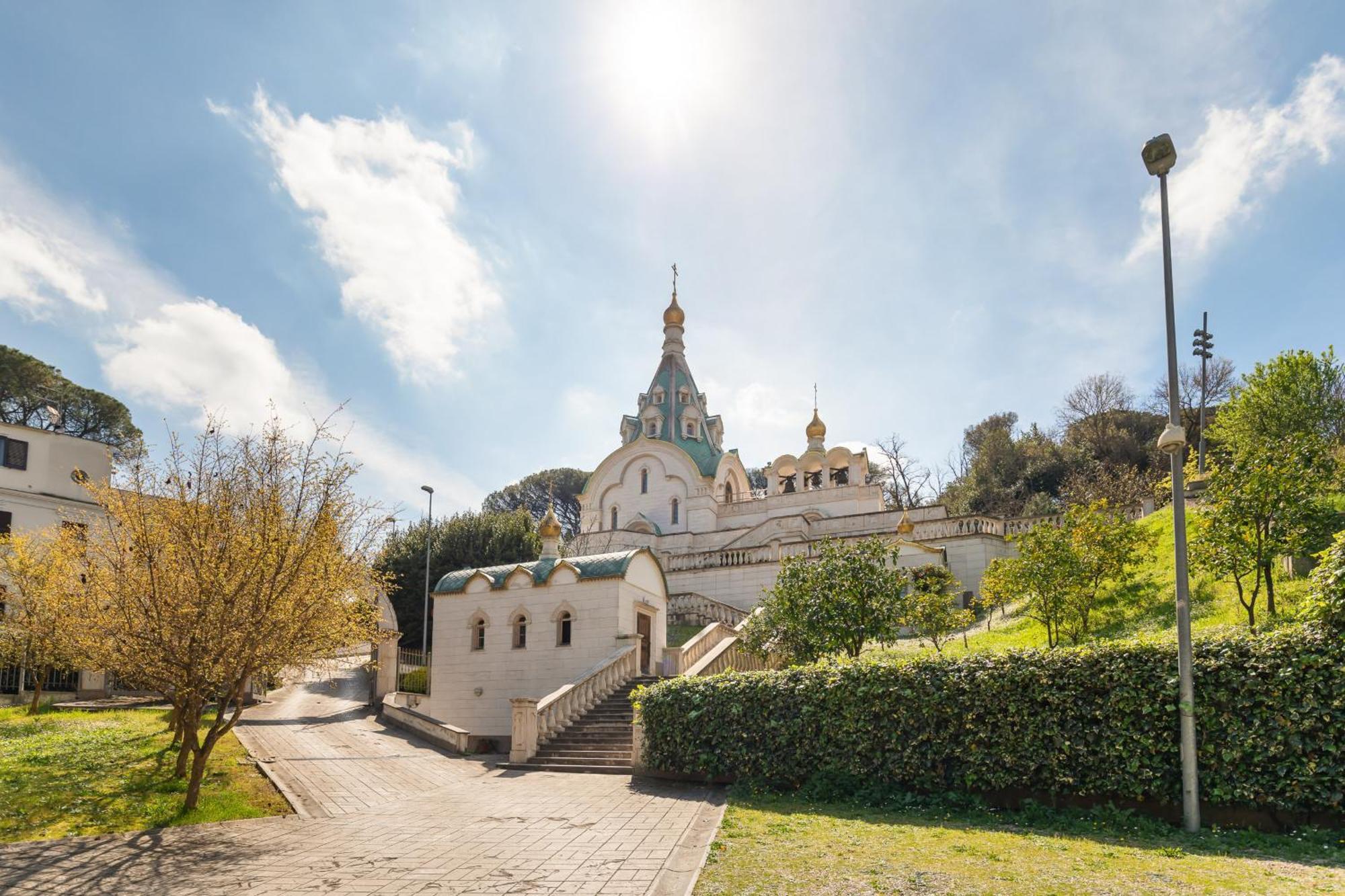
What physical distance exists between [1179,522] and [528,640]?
17046mm

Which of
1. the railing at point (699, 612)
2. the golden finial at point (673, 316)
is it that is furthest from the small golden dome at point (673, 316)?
the railing at point (699, 612)

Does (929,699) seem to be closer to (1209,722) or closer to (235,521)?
(1209,722)

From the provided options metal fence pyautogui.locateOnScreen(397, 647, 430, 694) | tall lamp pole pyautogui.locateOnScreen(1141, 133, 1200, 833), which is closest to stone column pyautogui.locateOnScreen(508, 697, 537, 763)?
metal fence pyautogui.locateOnScreen(397, 647, 430, 694)

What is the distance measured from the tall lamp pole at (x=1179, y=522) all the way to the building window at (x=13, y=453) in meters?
35.1

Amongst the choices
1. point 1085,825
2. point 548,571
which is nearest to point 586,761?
point 548,571

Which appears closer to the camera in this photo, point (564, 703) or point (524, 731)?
point (524, 731)

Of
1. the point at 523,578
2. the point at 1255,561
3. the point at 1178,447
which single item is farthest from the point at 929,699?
the point at 523,578

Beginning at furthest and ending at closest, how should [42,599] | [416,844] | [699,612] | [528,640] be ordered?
[699,612]
[528,640]
[42,599]
[416,844]

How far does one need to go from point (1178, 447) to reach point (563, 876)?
8.48 metres

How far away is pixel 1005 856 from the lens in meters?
8.05

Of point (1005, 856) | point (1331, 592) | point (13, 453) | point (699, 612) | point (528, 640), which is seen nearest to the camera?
point (1005, 856)

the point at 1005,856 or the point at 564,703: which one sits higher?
the point at 1005,856

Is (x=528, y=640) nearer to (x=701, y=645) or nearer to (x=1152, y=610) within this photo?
(x=701, y=645)

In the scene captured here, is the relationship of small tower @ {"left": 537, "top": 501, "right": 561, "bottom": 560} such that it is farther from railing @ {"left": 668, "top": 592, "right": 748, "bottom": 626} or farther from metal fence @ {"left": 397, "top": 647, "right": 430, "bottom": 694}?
railing @ {"left": 668, "top": 592, "right": 748, "bottom": 626}
